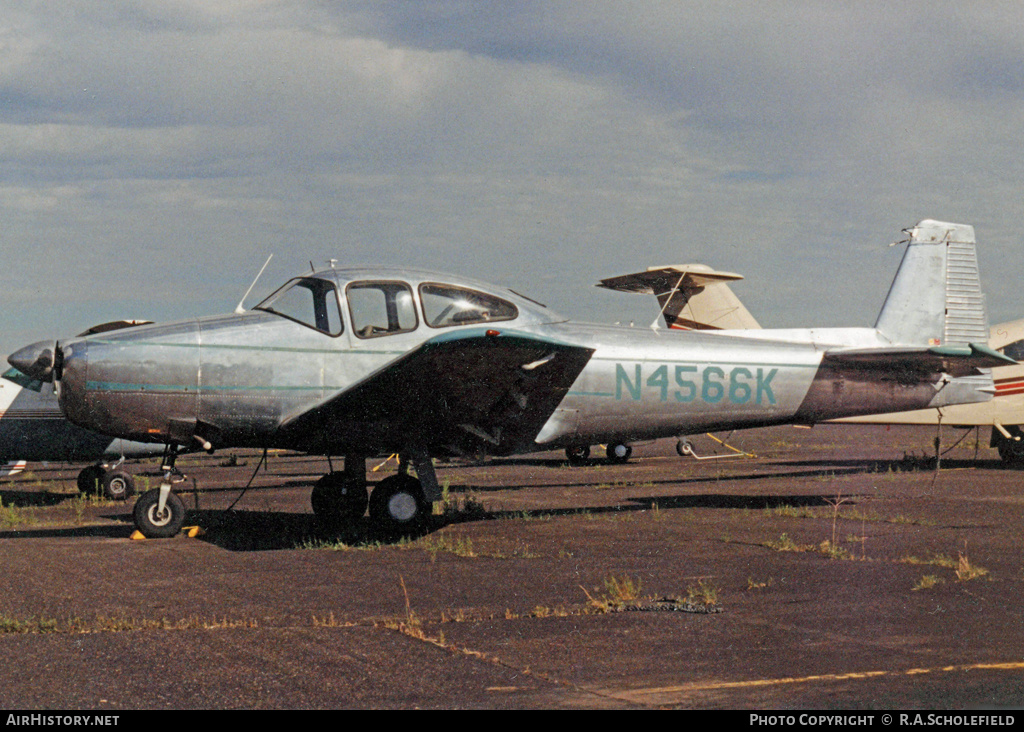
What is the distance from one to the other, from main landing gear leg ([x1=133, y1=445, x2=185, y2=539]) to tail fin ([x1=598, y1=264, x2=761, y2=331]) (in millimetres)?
11208

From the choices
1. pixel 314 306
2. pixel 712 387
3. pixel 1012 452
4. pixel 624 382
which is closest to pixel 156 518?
pixel 314 306

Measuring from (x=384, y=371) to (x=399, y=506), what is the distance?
1.72m

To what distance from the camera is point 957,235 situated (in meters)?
13.7

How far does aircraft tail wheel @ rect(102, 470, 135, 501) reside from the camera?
15.5m

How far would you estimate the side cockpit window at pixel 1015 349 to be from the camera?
1936 centimetres

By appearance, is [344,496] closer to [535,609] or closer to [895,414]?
[535,609]

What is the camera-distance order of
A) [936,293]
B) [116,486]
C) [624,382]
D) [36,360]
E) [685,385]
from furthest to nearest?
[116,486]
[936,293]
[685,385]
[624,382]
[36,360]

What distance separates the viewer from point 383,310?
33.0 ft

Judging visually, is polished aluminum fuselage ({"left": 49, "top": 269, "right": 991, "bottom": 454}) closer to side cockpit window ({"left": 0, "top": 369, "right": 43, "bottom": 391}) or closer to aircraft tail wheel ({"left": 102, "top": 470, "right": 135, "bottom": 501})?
aircraft tail wheel ({"left": 102, "top": 470, "right": 135, "bottom": 501})

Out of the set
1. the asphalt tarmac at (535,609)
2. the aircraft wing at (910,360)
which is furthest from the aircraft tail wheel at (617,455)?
the aircraft wing at (910,360)

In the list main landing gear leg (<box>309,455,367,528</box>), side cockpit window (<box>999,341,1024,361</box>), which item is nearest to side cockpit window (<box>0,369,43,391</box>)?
main landing gear leg (<box>309,455,367,528</box>)

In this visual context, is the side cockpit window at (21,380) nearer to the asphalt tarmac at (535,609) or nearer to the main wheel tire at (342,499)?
the asphalt tarmac at (535,609)

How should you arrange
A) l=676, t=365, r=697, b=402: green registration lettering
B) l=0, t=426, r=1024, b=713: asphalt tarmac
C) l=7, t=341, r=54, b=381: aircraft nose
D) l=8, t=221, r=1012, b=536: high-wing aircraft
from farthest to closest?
l=676, t=365, r=697, b=402: green registration lettering → l=7, t=341, r=54, b=381: aircraft nose → l=8, t=221, r=1012, b=536: high-wing aircraft → l=0, t=426, r=1024, b=713: asphalt tarmac

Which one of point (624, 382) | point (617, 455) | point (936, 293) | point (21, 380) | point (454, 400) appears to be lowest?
point (617, 455)
